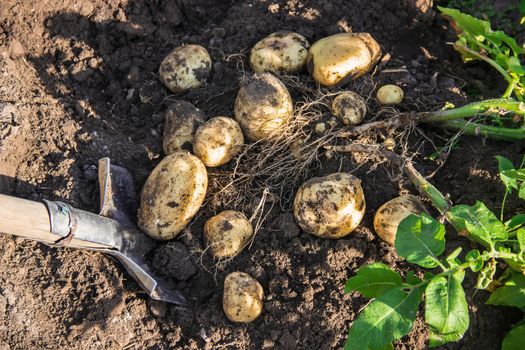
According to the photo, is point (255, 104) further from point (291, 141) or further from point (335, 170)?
point (335, 170)

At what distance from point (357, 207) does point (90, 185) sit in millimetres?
1185

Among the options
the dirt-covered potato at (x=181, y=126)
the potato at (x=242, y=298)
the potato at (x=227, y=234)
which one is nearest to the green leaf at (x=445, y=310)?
the potato at (x=242, y=298)

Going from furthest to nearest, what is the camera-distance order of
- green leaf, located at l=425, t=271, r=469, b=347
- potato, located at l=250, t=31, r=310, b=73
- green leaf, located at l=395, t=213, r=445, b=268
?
potato, located at l=250, t=31, r=310, b=73 < green leaf, located at l=395, t=213, r=445, b=268 < green leaf, located at l=425, t=271, r=469, b=347

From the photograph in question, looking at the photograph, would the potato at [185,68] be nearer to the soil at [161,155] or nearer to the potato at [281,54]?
the soil at [161,155]

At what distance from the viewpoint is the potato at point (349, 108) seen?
259 cm

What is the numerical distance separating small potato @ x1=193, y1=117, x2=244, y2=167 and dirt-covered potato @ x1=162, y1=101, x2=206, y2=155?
0.26 ft

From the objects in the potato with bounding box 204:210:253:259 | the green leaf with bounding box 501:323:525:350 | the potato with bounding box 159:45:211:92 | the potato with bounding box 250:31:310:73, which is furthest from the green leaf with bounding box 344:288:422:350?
the potato with bounding box 159:45:211:92

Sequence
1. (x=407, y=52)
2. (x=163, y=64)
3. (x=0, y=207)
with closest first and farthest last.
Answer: (x=0, y=207)
(x=163, y=64)
(x=407, y=52)

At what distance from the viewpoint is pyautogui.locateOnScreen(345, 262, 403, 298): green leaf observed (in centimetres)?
197

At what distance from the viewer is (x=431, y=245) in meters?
1.91

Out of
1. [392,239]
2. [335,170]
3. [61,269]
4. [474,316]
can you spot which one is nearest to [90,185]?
[61,269]

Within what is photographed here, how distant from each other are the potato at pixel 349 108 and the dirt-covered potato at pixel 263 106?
0.22 metres

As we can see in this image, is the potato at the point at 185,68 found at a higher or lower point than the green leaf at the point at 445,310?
higher

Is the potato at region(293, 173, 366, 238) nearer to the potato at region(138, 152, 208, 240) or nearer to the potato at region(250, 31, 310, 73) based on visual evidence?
the potato at region(138, 152, 208, 240)
